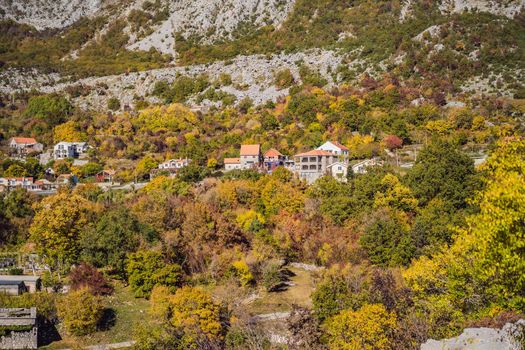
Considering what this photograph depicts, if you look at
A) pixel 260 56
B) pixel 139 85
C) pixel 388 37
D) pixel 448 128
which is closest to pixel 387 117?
pixel 448 128

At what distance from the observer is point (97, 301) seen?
101 feet

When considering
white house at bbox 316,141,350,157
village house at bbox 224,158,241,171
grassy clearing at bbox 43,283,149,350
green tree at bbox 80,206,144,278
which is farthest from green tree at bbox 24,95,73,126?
grassy clearing at bbox 43,283,149,350

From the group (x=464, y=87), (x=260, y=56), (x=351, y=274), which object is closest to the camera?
(x=351, y=274)

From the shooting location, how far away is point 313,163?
6091 centimetres

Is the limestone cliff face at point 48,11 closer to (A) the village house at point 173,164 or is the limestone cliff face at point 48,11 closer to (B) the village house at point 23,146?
(B) the village house at point 23,146

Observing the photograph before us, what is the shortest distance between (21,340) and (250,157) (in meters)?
40.6

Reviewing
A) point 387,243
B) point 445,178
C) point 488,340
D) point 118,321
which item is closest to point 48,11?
point 445,178

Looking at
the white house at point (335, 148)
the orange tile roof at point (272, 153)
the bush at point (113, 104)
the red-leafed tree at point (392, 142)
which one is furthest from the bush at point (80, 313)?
the bush at point (113, 104)

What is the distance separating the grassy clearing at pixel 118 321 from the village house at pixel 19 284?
531 cm

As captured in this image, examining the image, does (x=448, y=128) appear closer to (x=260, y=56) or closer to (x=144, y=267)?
(x=144, y=267)

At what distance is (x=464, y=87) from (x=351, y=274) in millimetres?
60879

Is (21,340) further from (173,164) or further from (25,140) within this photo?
(25,140)

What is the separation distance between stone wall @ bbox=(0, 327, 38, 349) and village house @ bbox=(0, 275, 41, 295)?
5365 millimetres

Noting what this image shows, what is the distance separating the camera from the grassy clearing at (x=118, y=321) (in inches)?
1151
